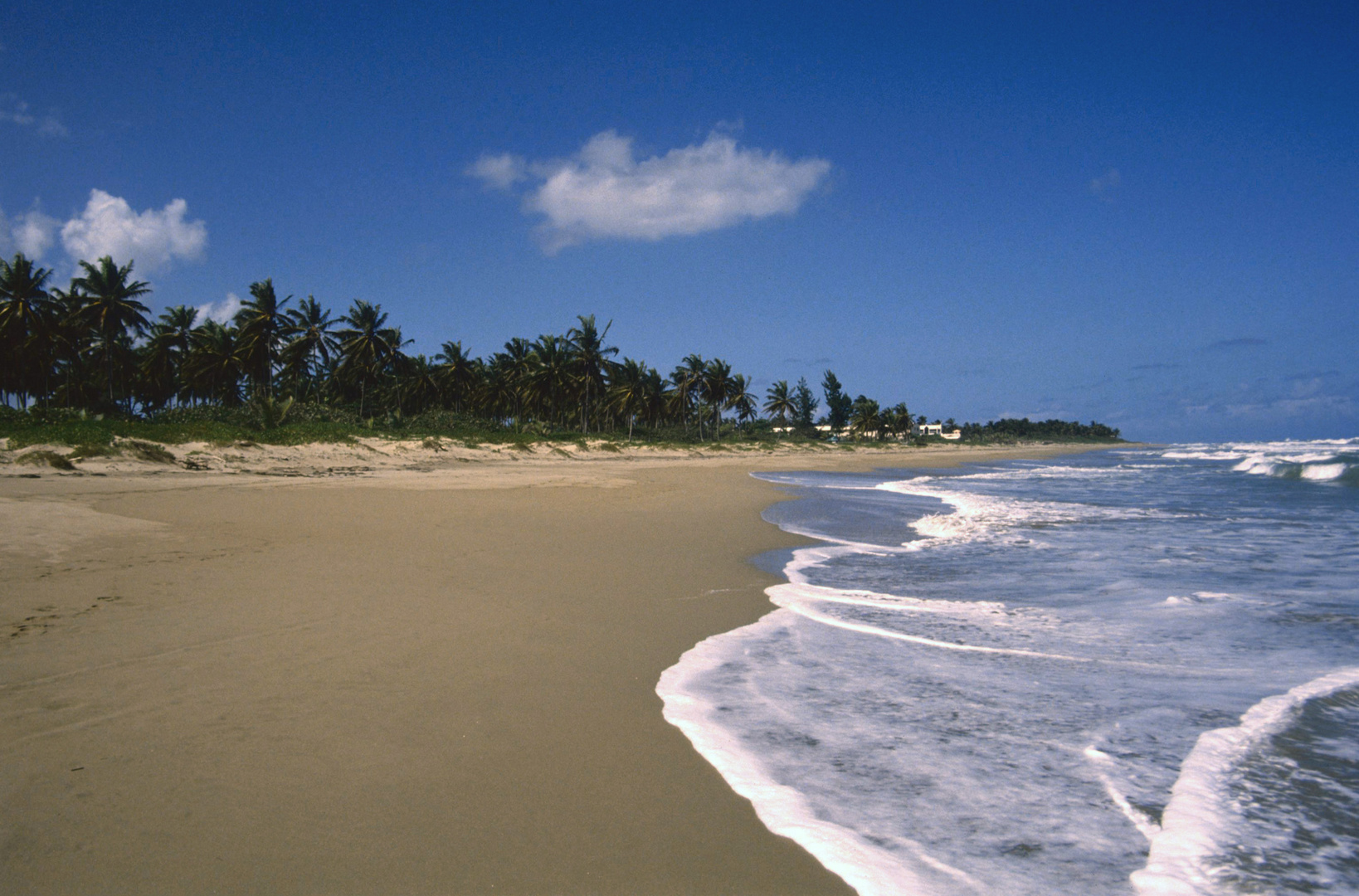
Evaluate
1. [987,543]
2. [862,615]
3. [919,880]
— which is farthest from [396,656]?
[987,543]

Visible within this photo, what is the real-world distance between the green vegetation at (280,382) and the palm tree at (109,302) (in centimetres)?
9

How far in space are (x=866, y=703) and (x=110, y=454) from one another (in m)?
→ 16.1

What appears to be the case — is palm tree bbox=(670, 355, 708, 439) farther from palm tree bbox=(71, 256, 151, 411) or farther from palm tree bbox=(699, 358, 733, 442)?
palm tree bbox=(71, 256, 151, 411)

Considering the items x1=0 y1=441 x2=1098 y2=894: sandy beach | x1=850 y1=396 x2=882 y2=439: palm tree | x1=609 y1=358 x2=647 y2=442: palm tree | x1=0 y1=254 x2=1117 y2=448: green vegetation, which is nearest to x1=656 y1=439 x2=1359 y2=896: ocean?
x1=0 y1=441 x2=1098 y2=894: sandy beach

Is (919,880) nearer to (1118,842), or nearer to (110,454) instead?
(1118,842)

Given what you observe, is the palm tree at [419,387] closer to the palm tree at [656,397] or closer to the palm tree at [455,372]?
the palm tree at [455,372]

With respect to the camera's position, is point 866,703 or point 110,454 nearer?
point 866,703

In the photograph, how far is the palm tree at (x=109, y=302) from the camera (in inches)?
1576

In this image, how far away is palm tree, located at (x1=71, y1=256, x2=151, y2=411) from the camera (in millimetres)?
40031

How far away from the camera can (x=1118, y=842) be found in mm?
2234

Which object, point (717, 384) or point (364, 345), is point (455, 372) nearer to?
point (364, 345)

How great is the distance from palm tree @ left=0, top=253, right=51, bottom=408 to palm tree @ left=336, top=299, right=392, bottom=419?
50.6 ft

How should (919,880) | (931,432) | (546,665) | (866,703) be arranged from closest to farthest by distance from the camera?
(919,880) → (866,703) → (546,665) → (931,432)

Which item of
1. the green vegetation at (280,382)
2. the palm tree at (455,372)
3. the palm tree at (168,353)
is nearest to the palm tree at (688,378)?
the green vegetation at (280,382)
